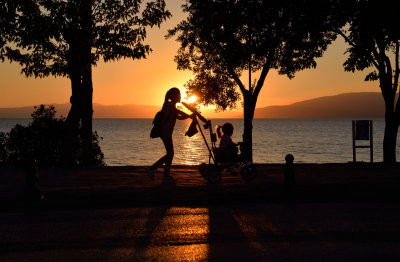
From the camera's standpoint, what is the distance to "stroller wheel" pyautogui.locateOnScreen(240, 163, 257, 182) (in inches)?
460

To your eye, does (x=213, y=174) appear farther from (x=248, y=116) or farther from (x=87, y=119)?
(x=248, y=116)

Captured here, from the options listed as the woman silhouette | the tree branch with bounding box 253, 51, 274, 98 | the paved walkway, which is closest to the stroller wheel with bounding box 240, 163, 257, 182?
the paved walkway

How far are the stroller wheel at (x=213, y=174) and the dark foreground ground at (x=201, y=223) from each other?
607 mm

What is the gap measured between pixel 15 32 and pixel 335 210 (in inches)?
429

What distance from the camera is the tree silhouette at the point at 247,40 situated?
64.0 feet

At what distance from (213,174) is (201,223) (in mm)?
4103

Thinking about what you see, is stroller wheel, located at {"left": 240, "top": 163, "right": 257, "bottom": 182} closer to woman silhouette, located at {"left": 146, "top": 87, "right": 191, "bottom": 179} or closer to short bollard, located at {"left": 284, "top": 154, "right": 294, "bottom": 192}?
short bollard, located at {"left": 284, "top": 154, "right": 294, "bottom": 192}

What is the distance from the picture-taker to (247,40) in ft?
69.8

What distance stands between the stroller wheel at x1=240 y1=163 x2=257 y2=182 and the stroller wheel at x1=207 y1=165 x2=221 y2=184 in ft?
2.19

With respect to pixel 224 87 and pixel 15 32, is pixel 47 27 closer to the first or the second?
pixel 15 32

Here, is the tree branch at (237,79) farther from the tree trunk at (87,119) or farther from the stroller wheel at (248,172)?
the stroller wheel at (248,172)

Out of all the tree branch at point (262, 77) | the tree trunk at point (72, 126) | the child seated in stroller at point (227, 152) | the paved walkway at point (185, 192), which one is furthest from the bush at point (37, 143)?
the child seated in stroller at point (227, 152)

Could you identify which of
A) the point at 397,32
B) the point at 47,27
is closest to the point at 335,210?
the point at 397,32

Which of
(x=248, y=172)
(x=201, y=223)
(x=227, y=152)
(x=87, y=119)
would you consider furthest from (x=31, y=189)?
(x=87, y=119)
